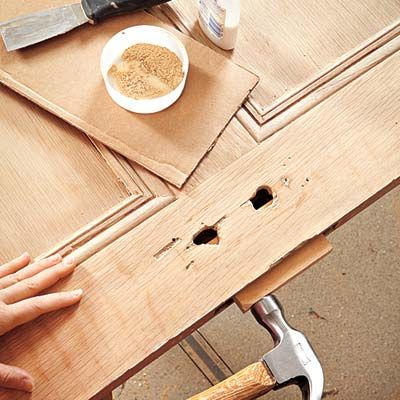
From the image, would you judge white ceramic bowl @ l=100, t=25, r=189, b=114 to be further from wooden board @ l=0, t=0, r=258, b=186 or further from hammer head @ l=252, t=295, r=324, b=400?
hammer head @ l=252, t=295, r=324, b=400

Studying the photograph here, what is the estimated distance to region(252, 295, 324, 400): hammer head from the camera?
825mm

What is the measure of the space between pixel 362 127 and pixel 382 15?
0.23 meters

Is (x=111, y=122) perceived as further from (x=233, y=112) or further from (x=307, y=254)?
(x=307, y=254)

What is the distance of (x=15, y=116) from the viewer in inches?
36.1

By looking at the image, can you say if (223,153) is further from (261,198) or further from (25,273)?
(25,273)

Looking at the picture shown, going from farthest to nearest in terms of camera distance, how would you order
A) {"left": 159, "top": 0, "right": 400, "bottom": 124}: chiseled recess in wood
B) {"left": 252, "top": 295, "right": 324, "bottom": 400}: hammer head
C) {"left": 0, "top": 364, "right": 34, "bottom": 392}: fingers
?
{"left": 159, "top": 0, "right": 400, "bottom": 124}: chiseled recess in wood
{"left": 252, "top": 295, "right": 324, "bottom": 400}: hammer head
{"left": 0, "top": 364, "right": 34, "bottom": 392}: fingers

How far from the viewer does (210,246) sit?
82 centimetres

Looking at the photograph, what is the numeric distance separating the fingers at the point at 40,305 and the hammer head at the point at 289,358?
0.85 feet

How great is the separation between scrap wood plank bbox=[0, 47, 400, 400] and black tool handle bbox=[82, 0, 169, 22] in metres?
0.30

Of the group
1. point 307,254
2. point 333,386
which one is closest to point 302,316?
point 333,386

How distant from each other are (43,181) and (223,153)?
26 centimetres

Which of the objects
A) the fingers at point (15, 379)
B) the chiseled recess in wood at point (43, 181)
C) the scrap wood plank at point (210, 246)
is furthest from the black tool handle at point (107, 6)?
the fingers at point (15, 379)

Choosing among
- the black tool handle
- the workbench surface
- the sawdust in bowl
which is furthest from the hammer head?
the black tool handle

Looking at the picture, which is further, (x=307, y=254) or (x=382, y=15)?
(x=382, y=15)
